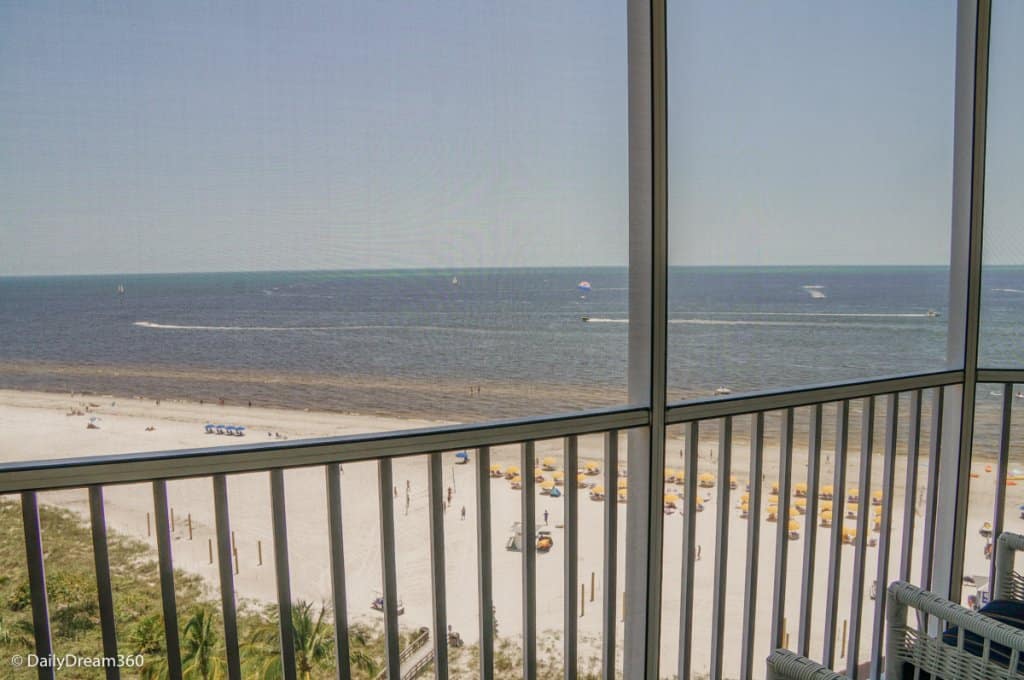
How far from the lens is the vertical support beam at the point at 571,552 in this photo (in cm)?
190

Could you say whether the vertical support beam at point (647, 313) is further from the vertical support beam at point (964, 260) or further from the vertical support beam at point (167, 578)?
the vertical support beam at point (964, 260)

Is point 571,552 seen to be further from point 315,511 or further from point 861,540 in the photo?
point 861,540

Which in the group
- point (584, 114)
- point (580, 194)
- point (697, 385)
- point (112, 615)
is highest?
point (584, 114)

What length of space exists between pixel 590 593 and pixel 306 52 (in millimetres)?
1872

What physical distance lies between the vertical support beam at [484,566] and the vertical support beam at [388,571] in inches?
9.7

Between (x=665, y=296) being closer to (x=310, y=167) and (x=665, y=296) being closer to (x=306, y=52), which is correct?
(x=310, y=167)

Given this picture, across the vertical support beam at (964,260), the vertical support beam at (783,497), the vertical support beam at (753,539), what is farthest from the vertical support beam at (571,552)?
the vertical support beam at (964,260)

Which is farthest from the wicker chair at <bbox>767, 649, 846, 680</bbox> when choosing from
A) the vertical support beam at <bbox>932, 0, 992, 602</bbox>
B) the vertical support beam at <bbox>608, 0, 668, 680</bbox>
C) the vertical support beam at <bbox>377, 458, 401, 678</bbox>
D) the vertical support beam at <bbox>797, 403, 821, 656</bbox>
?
the vertical support beam at <bbox>932, 0, 992, 602</bbox>

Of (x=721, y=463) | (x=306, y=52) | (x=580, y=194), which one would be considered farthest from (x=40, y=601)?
(x=721, y=463)

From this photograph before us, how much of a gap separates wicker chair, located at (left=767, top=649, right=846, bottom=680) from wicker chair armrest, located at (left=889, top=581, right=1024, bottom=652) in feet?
1.83

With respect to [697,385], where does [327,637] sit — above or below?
below

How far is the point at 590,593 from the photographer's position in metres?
2.17

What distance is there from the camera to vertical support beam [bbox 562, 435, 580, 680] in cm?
190

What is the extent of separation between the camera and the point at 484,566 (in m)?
1.85
